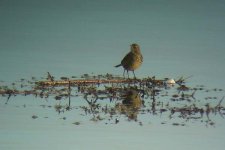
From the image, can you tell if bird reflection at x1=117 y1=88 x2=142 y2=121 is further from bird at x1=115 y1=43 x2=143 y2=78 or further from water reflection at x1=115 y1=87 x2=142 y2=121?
bird at x1=115 y1=43 x2=143 y2=78

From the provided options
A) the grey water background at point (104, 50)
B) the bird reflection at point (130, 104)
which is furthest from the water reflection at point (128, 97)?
the grey water background at point (104, 50)

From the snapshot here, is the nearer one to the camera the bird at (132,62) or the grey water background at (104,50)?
the grey water background at (104,50)

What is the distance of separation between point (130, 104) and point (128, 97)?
51cm

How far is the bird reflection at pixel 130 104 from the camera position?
28.6ft

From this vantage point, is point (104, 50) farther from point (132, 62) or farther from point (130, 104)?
point (130, 104)

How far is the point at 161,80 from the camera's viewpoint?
1098cm

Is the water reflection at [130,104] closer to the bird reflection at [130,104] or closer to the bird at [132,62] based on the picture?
the bird reflection at [130,104]

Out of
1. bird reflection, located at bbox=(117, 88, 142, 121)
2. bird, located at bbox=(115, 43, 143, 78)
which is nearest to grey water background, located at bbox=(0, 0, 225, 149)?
bird, located at bbox=(115, 43, 143, 78)

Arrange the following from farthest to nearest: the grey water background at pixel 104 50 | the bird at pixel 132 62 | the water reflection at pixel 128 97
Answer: the bird at pixel 132 62
the water reflection at pixel 128 97
the grey water background at pixel 104 50

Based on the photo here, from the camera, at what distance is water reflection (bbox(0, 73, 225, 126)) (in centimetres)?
871

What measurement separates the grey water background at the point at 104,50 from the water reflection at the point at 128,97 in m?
0.33

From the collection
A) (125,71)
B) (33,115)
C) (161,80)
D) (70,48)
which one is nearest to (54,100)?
(33,115)

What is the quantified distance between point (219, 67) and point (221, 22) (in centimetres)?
488

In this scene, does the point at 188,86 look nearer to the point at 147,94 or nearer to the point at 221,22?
the point at 147,94
